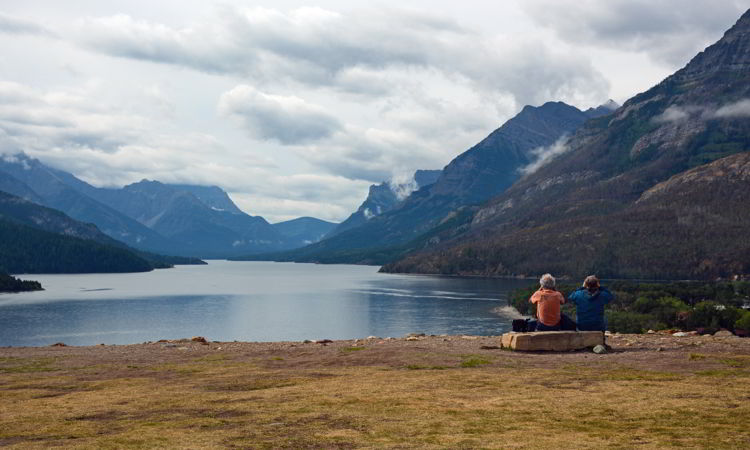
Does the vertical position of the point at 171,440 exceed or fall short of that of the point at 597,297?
it falls short

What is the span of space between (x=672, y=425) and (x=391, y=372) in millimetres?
14387

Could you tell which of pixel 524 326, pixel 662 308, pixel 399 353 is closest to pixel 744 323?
pixel 662 308

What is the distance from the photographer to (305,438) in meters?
18.9

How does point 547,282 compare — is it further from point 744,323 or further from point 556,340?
point 744,323

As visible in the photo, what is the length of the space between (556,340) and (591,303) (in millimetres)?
Answer: 3298

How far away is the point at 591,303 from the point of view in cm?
3725

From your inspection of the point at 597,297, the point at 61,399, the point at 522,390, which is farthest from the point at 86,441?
the point at 597,297

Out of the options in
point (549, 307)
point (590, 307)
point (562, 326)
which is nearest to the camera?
point (549, 307)

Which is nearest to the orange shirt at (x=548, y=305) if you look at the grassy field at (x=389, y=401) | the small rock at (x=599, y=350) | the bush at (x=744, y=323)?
the small rock at (x=599, y=350)

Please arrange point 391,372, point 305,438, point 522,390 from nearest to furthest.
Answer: point 305,438
point 522,390
point 391,372

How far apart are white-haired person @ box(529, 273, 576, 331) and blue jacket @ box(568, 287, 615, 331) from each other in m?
0.80

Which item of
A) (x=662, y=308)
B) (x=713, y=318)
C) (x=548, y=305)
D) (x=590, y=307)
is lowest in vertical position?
(x=662, y=308)

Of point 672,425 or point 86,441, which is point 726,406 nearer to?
point 672,425

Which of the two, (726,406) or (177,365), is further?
(177,365)
